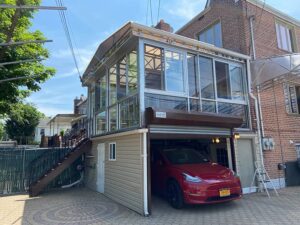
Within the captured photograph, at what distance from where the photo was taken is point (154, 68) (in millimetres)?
8016

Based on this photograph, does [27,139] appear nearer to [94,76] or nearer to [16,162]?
[16,162]

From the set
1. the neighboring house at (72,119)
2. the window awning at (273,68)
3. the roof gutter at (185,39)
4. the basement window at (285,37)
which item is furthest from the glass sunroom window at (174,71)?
the neighboring house at (72,119)

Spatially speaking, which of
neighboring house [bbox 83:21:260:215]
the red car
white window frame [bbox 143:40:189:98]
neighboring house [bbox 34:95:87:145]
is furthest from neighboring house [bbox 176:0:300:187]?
neighboring house [bbox 34:95:87:145]

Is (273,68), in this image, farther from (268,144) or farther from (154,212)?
(154,212)

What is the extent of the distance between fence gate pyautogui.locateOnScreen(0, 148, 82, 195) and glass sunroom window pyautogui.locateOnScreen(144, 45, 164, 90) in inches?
277

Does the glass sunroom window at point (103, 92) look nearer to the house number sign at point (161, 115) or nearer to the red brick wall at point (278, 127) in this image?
the house number sign at point (161, 115)

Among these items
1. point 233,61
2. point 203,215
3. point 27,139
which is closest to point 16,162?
point 203,215

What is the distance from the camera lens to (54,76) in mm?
11648

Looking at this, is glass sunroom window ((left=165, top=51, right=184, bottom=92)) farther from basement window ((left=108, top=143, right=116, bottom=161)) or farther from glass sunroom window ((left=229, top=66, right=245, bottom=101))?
basement window ((left=108, top=143, right=116, bottom=161))

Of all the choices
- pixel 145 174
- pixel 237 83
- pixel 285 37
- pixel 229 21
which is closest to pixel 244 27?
pixel 229 21

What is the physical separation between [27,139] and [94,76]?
20299mm

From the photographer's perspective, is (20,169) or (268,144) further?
(20,169)

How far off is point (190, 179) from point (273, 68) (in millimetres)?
5800

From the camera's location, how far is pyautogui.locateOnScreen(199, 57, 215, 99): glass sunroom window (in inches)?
339
